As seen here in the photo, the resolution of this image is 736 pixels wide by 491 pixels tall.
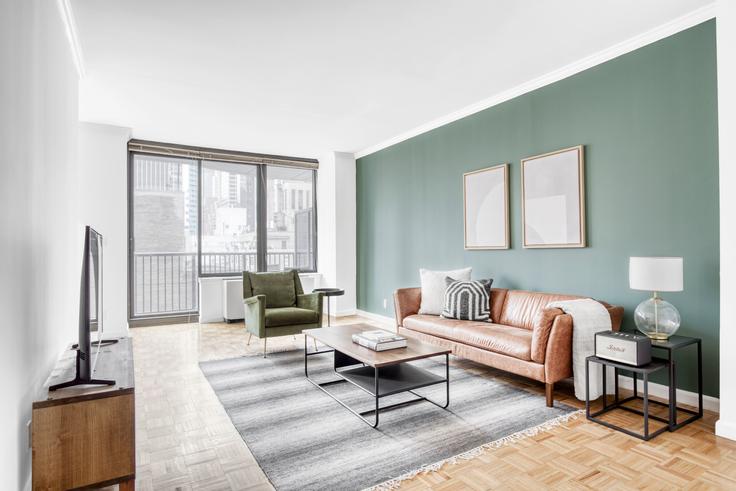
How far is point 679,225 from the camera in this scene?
2883 mm

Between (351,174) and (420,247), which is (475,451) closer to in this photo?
(420,247)

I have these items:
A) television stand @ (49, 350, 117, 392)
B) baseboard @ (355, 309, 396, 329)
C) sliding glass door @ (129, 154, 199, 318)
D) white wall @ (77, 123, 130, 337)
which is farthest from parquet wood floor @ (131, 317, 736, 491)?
sliding glass door @ (129, 154, 199, 318)

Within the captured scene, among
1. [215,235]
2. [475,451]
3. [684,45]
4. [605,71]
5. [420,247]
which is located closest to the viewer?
[475,451]

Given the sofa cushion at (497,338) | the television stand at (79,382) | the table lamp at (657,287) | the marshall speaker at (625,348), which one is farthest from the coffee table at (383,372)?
the television stand at (79,382)

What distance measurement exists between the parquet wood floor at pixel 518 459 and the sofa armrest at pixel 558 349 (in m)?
0.29

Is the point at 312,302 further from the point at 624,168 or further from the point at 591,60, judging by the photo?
the point at 591,60

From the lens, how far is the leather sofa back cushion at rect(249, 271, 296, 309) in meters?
4.75

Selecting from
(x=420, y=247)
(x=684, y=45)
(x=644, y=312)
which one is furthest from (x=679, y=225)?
(x=420, y=247)

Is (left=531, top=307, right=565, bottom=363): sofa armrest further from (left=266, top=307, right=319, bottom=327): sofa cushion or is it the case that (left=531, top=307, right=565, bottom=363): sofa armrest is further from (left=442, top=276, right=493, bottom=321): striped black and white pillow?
(left=266, top=307, right=319, bottom=327): sofa cushion

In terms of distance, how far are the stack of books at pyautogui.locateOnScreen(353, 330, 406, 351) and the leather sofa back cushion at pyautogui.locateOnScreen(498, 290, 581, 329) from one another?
126cm

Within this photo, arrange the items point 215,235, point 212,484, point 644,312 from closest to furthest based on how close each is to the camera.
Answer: point 212,484
point 644,312
point 215,235

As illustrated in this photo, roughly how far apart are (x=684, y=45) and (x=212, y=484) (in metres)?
3.97

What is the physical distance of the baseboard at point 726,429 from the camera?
7.61 ft

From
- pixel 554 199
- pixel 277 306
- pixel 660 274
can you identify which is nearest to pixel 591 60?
pixel 554 199
